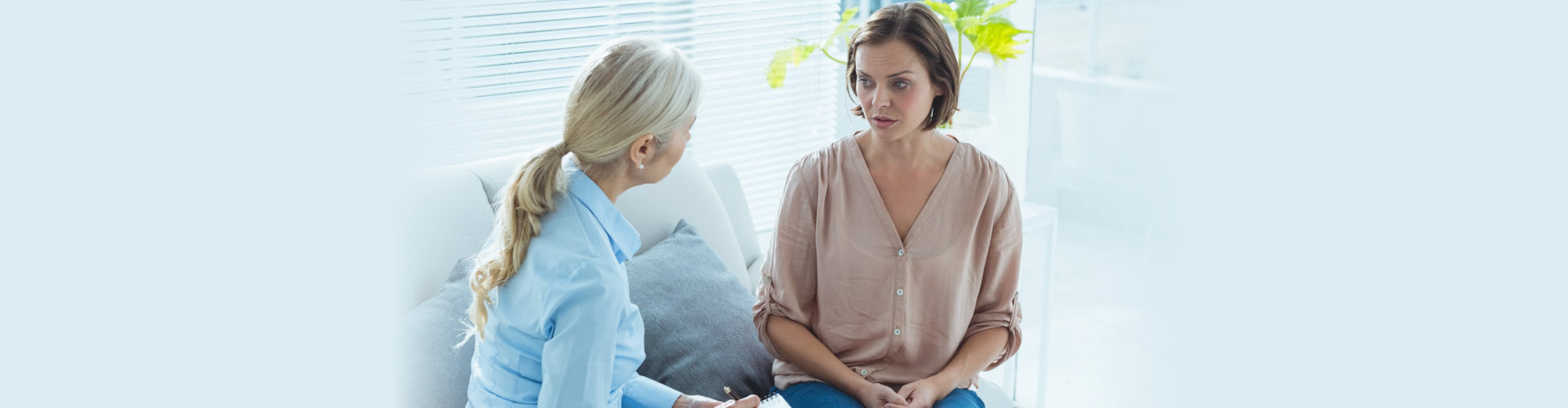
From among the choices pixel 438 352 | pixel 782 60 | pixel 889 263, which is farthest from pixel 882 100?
pixel 782 60

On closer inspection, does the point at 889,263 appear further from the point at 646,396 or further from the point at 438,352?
the point at 438,352

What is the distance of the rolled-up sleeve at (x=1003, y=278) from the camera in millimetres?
1678

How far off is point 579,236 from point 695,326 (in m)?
0.58

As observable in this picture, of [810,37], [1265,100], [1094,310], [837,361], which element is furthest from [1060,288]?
[837,361]

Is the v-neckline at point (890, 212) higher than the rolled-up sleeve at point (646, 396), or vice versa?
the v-neckline at point (890, 212)

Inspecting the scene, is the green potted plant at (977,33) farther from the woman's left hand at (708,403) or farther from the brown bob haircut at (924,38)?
the woman's left hand at (708,403)

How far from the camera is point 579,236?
1214mm

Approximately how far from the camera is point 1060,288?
2859 millimetres

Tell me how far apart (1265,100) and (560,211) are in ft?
3.90

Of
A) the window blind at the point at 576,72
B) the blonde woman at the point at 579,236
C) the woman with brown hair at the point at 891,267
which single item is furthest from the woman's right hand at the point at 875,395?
the window blind at the point at 576,72

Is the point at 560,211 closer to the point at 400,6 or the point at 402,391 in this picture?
the point at 402,391

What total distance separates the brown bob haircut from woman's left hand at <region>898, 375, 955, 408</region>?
1.27 feet

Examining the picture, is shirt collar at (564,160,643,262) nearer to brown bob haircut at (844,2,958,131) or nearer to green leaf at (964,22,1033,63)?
brown bob haircut at (844,2,958,131)

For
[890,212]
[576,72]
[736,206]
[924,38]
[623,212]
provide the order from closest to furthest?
[924,38]
[890,212]
[623,212]
[736,206]
[576,72]
